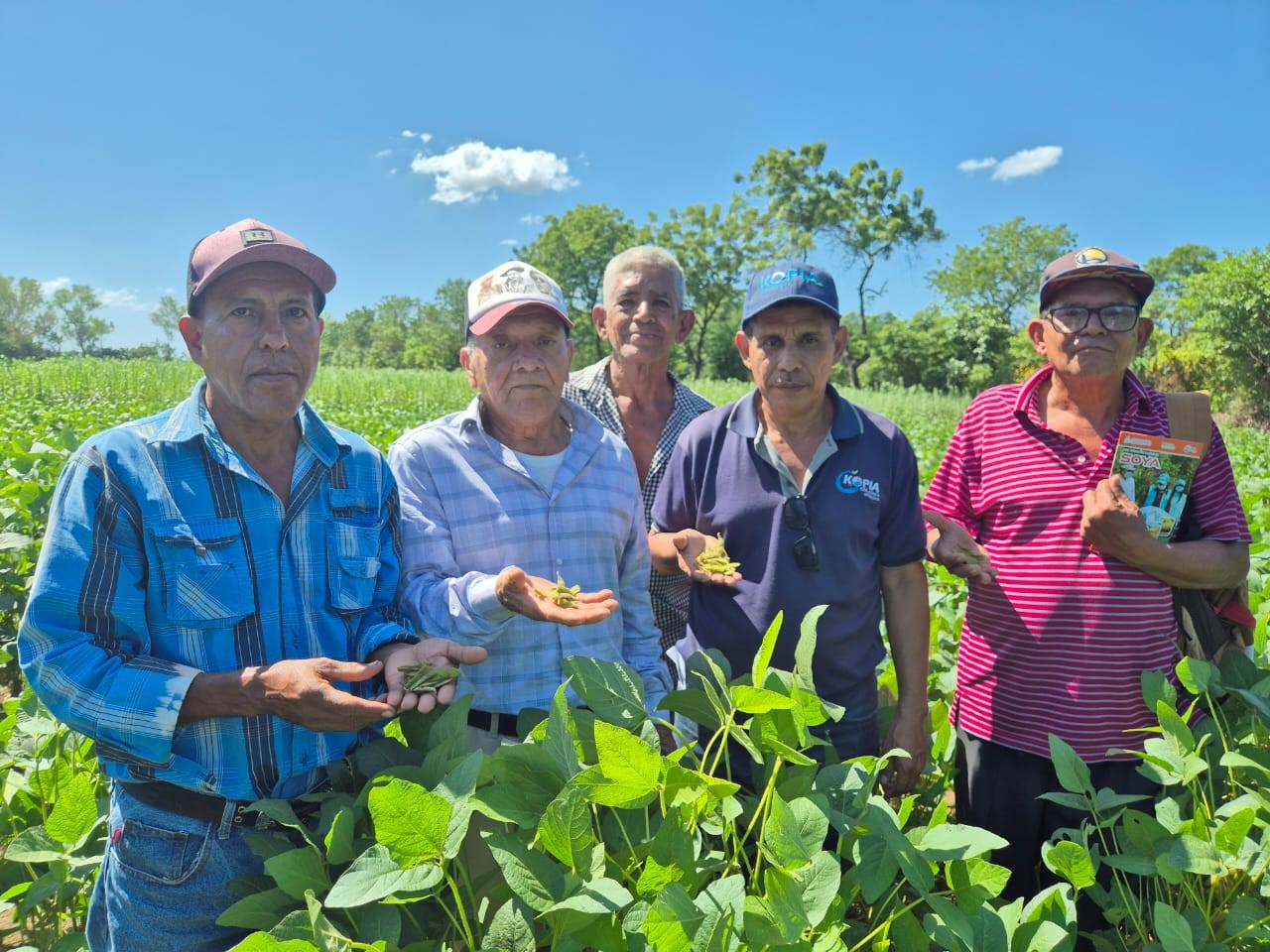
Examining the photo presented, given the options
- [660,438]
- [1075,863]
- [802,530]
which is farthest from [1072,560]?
[660,438]

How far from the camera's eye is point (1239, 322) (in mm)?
22844

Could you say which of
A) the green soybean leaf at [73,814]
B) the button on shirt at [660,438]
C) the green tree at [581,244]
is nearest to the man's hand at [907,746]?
the button on shirt at [660,438]

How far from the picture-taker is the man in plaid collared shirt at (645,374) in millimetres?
2957

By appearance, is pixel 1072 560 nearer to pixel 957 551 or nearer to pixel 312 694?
pixel 957 551

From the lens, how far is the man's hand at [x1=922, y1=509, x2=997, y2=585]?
2184 mm

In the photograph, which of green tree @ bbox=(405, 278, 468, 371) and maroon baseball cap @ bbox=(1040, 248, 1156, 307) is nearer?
maroon baseball cap @ bbox=(1040, 248, 1156, 307)

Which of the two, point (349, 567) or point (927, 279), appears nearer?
point (349, 567)

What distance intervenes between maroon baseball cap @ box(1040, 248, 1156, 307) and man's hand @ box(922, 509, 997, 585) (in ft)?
2.23

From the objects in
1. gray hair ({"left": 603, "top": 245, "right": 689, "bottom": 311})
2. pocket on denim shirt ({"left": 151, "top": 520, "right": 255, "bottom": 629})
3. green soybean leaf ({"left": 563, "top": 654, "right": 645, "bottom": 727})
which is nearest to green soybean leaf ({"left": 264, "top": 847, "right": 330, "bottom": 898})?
green soybean leaf ({"left": 563, "top": 654, "right": 645, "bottom": 727})

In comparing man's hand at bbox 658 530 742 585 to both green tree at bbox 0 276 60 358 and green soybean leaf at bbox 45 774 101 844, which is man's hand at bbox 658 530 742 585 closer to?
green soybean leaf at bbox 45 774 101 844

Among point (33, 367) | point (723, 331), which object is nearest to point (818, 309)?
point (33, 367)

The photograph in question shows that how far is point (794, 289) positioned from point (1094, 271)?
0.80 metres

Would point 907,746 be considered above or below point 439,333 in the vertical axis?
below

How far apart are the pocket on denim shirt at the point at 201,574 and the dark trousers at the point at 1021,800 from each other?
201cm
